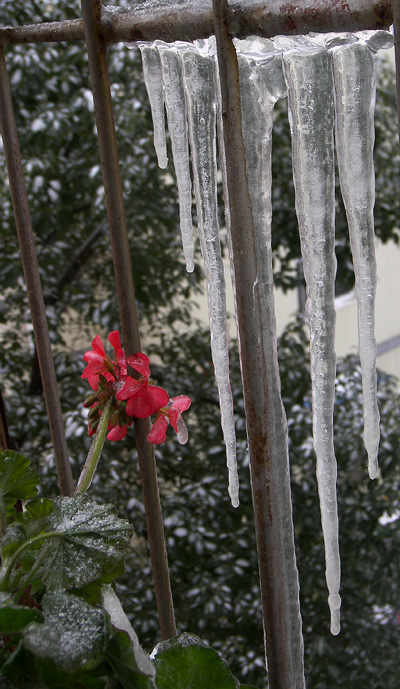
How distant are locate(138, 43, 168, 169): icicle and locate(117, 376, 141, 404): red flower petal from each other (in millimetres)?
246

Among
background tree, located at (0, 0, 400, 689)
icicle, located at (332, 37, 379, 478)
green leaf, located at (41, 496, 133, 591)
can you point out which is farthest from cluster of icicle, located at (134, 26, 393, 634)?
background tree, located at (0, 0, 400, 689)

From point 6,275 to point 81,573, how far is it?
6.08ft

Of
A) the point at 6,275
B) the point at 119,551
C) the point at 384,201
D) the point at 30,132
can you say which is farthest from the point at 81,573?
the point at 384,201

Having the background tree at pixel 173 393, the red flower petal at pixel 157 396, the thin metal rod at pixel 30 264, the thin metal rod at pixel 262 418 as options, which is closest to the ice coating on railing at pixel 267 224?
the thin metal rod at pixel 262 418

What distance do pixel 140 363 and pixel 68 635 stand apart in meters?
0.23

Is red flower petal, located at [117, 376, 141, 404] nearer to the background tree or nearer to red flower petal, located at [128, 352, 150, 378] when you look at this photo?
red flower petal, located at [128, 352, 150, 378]

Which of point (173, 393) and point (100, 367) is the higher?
point (100, 367)

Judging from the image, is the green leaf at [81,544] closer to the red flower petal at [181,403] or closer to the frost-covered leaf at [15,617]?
the frost-covered leaf at [15,617]

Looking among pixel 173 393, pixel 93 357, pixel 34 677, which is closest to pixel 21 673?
pixel 34 677

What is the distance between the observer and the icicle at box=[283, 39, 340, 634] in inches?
15.8

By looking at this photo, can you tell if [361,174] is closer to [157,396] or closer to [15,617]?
[157,396]

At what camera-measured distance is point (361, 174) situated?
42 cm

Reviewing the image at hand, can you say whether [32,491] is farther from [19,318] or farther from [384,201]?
[384,201]

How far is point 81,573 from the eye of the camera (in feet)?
1.17
